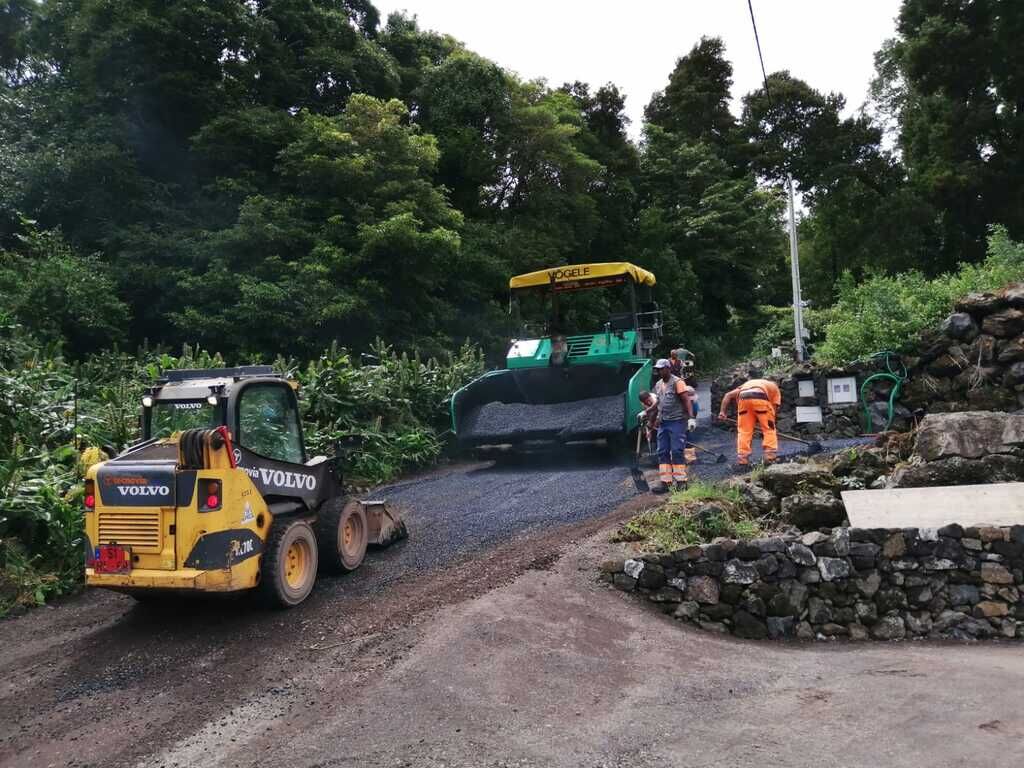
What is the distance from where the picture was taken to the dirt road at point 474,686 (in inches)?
139

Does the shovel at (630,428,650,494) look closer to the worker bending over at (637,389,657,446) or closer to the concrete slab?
the worker bending over at (637,389,657,446)

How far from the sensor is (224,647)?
15.5 feet

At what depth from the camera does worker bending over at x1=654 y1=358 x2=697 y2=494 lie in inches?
313

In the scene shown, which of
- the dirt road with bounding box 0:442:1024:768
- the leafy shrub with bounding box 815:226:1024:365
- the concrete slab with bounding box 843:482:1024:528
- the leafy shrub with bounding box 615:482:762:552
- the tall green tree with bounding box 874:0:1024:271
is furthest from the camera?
the tall green tree with bounding box 874:0:1024:271

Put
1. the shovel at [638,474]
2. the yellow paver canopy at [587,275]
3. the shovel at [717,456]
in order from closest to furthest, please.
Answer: the shovel at [638,474] < the shovel at [717,456] < the yellow paver canopy at [587,275]

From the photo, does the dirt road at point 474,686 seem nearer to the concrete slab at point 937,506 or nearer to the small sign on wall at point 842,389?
the concrete slab at point 937,506

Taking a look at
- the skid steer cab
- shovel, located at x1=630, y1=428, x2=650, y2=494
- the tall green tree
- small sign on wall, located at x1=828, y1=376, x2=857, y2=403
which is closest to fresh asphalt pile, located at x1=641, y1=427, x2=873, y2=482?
shovel, located at x1=630, y1=428, x2=650, y2=494

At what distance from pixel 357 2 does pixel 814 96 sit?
20.1 metres

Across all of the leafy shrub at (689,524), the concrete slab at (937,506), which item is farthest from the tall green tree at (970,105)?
the leafy shrub at (689,524)

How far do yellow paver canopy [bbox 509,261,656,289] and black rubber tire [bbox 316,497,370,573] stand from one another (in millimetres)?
5766

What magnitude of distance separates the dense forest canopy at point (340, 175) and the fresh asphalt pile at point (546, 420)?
628 centimetres

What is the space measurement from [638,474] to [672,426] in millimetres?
1098

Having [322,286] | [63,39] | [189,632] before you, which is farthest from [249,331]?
[189,632]

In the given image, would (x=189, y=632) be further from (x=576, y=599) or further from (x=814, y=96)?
(x=814, y=96)
